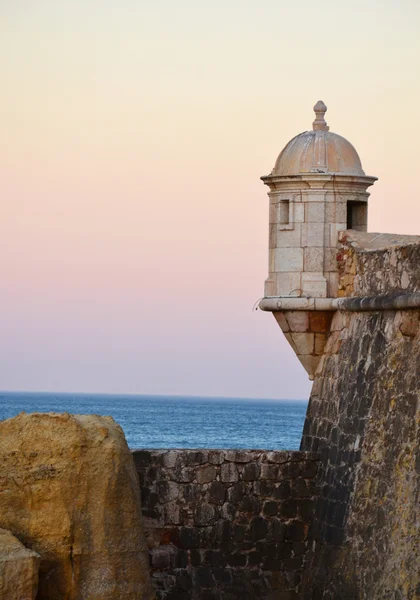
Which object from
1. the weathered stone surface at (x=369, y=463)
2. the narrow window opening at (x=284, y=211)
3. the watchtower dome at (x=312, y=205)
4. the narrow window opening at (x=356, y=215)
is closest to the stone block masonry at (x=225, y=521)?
the weathered stone surface at (x=369, y=463)

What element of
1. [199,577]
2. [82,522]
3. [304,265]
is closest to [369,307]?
[304,265]

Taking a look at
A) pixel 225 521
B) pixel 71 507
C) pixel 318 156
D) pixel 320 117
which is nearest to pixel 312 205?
pixel 318 156

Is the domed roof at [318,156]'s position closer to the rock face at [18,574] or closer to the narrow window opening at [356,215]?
the narrow window opening at [356,215]

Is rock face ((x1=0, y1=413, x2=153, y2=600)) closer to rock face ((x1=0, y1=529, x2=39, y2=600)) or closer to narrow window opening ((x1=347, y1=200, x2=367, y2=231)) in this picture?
rock face ((x1=0, y1=529, x2=39, y2=600))

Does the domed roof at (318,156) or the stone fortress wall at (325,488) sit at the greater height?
the domed roof at (318,156)

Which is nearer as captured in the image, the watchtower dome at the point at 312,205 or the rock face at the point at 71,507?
the rock face at the point at 71,507

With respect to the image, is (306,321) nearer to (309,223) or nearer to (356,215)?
(309,223)

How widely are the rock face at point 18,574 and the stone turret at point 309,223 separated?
4631 millimetres

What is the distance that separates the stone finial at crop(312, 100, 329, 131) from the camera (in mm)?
13570

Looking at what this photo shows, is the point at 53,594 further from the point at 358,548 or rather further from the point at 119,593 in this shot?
the point at 358,548

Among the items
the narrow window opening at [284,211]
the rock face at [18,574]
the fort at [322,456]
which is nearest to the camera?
the rock face at [18,574]

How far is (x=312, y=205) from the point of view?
1316 cm

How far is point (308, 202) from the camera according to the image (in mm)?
13164

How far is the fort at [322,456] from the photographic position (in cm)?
1132
